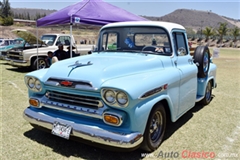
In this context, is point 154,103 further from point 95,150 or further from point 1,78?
point 1,78

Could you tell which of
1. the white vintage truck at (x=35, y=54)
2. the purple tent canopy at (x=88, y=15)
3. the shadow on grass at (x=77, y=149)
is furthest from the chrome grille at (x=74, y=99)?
the white vintage truck at (x=35, y=54)

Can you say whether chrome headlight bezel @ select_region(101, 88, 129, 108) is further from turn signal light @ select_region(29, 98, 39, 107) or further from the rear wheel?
the rear wheel

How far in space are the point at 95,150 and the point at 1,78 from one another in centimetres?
699

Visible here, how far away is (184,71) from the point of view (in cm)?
407

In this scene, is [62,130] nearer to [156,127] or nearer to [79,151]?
[79,151]

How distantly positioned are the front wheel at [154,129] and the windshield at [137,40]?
3.76 feet

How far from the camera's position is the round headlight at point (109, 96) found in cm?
276

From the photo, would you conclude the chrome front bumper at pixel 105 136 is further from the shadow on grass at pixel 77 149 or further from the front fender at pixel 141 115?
the shadow on grass at pixel 77 149

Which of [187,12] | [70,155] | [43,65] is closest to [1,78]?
[43,65]

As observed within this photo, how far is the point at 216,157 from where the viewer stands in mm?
3328

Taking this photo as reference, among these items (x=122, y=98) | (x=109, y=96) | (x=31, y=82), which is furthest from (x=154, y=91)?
(x=31, y=82)

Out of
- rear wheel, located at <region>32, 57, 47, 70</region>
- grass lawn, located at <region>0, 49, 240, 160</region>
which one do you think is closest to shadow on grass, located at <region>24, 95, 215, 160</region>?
grass lawn, located at <region>0, 49, 240, 160</region>

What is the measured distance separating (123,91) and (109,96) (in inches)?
7.9

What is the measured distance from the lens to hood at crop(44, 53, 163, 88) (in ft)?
9.89
